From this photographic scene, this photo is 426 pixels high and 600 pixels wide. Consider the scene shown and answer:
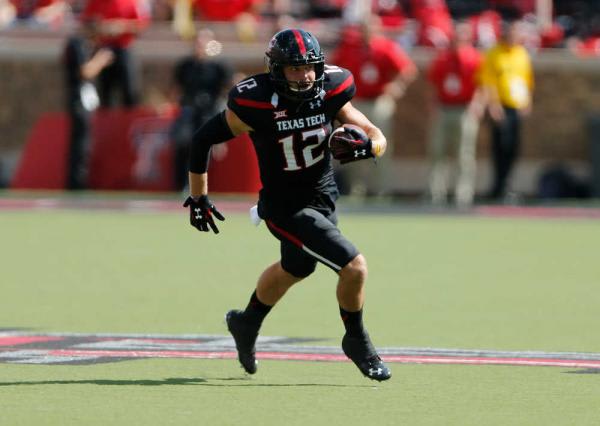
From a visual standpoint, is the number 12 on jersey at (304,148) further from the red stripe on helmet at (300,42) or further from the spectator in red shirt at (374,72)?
the spectator in red shirt at (374,72)

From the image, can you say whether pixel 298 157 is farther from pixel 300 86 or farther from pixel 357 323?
pixel 357 323

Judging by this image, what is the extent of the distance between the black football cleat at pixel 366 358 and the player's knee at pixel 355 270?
30cm

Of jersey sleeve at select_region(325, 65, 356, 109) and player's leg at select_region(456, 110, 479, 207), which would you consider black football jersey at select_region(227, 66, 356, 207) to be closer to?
jersey sleeve at select_region(325, 65, 356, 109)

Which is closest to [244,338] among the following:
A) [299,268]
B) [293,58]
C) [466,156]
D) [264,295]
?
[264,295]

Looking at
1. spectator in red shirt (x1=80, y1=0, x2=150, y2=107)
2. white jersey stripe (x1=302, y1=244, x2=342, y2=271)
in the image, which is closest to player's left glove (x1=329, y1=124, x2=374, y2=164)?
white jersey stripe (x1=302, y1=244, x2=342, y2=271)

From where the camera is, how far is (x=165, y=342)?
31.5 ft

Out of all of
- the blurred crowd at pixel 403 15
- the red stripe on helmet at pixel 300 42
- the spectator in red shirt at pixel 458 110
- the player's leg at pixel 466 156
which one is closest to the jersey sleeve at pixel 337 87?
the red stripe on helmet at pixel 300 42

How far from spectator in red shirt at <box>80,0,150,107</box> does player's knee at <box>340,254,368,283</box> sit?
1392 cm

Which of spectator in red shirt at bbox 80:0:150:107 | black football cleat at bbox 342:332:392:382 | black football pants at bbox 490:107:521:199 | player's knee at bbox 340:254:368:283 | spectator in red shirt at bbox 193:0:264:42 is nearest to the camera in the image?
black football cleat at bbox 342:332:392:382

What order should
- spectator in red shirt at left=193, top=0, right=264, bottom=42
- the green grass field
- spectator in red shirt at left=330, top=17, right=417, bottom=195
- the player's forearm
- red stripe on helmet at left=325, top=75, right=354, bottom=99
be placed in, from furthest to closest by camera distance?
spectator in red shirt at left=193, top=0, right=264, bottom=42, spectator in red shirt at left=330, top=17, right=417, bottom=195, the player's forearm, red stripe on helmet at left=325, top=75, right=354, bottom=99, the green grass field

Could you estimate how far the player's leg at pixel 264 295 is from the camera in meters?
8.27

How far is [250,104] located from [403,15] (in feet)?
52.9

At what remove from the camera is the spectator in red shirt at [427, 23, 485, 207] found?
20.8 meters

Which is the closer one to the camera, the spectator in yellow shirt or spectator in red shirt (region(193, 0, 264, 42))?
the spectator in yellow shirt
